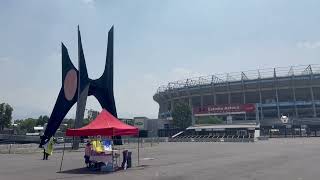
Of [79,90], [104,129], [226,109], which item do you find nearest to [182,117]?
[226,109]

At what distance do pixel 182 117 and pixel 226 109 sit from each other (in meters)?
14.5

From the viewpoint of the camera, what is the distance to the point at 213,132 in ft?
280

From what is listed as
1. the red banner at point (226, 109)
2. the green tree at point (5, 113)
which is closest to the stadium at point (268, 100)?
the red banner at point (226, 109)

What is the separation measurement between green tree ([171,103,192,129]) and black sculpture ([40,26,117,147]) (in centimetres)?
5336

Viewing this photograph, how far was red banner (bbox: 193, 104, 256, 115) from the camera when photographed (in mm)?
103456

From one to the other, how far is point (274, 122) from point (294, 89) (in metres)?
15.0

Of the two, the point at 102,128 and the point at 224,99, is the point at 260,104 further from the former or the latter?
the point at 102,128

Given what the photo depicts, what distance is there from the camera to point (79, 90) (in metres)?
46.0

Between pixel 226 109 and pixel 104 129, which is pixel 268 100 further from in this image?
pixel 104 129

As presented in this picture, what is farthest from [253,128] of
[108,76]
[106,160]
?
[106,160]

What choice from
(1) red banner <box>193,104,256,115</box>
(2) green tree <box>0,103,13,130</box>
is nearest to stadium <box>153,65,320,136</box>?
(1) red banner <box>193,104,256,115</box>

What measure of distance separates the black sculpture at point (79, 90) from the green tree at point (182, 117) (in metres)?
53.4

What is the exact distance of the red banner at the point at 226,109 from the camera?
10346 cm

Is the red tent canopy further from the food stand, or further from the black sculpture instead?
the black sculpture
